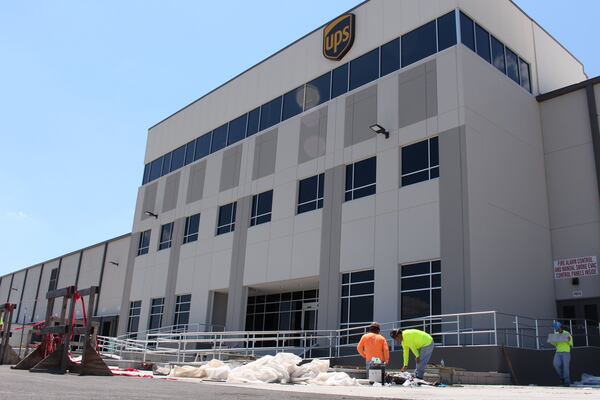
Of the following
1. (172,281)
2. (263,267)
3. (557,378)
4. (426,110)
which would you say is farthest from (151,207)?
(557,378)

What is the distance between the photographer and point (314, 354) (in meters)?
24.0

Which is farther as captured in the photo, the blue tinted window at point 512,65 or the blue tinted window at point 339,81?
the blue tinted window at point 339,81

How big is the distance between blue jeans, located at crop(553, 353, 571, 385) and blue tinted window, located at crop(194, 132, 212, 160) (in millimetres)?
25338

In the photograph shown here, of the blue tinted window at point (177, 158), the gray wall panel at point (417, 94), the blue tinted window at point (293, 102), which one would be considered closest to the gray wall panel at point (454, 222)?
the gray wall panel at point (417, 94)

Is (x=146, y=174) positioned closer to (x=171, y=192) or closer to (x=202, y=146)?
(x=171, y=192)

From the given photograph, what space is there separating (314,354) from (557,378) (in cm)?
951

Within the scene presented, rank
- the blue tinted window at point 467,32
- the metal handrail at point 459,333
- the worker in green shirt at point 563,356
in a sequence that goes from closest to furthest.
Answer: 1. the worker in green shirt at point 563,356
2. the metal handrail at point 459,333
3. the blue tinted window at point 467,32

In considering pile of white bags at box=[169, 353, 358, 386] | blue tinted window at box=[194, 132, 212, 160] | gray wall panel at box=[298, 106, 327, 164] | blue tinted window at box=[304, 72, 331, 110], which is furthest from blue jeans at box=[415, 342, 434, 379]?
blue tinted window at box=[194, 132, 212, 160]

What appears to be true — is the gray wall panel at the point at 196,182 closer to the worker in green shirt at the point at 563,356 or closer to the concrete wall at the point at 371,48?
the concrete wall at the point at 371,48

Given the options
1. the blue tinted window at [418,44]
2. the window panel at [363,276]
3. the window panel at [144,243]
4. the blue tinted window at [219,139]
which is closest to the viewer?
the window panel at [363,276]

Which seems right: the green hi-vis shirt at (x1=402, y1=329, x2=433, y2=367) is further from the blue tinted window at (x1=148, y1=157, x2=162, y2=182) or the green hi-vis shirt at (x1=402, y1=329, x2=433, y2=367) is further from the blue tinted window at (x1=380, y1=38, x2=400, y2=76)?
the blue tinted window at (x1=148, y1=157, x2=162, y2=182)

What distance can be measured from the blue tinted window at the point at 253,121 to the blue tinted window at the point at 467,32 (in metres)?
13.4

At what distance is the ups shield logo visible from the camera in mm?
28753

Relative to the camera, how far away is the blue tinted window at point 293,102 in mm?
30859
